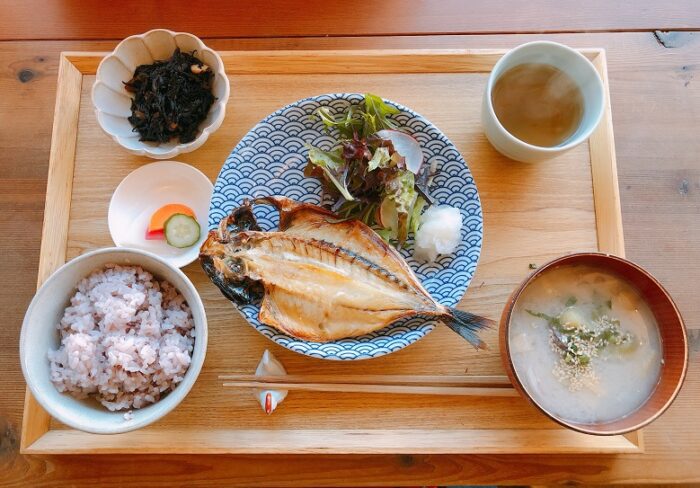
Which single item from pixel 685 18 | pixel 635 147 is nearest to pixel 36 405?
pixel 635 147

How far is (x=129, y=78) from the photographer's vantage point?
1.63 meters

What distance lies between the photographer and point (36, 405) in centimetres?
148

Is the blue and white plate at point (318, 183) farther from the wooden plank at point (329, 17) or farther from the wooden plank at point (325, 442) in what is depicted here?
the wooden plank at point (329, 17)

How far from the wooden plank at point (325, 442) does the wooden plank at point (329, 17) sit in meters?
1.14

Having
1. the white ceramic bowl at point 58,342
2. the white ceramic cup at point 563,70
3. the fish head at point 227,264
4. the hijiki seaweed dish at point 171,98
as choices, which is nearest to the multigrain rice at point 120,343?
the white ceramic bowl at point 58,342

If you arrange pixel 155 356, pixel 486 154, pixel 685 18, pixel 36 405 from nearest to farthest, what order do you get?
pixel 155 356, pixel 36 405, pixel 486 154, pixel 685 18

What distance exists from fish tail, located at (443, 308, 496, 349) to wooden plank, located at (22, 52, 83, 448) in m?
1.03

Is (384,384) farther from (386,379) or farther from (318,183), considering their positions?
(318,183)

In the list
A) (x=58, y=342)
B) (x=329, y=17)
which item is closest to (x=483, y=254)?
(x=329, y=17)

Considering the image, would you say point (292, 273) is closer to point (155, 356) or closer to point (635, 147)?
point (155, 356)

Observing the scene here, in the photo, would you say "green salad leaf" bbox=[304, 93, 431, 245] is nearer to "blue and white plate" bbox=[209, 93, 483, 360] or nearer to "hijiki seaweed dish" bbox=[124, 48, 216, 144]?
"blue and white plate" bbox=[209, 93, 483, 360]

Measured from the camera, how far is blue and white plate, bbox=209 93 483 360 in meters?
1.47

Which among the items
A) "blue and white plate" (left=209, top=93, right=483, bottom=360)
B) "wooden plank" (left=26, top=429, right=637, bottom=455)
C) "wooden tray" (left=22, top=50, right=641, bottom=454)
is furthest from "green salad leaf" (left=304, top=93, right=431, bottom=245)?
"wooden plank" (left=26, top=429, right=637, bottom=455)

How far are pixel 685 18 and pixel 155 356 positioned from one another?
180 cm
